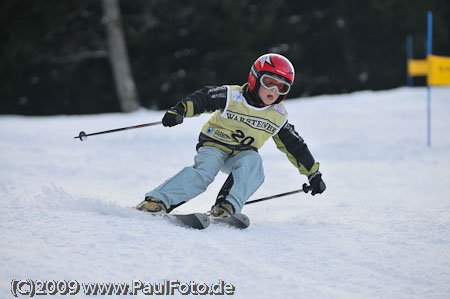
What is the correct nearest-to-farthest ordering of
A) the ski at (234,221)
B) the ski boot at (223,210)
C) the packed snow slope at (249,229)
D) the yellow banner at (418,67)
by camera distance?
1. the packed snow slope at (249,229)
2. the ski at (234,221)
3. the ski boot at (223,210)
4. the yellow banner at (418,67)

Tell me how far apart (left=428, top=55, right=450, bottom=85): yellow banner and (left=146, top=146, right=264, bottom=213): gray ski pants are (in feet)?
16.8

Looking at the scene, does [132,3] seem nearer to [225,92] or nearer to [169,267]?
[225,92]

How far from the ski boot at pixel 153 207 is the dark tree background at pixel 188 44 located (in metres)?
11.4

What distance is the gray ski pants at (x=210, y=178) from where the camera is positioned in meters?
3.43

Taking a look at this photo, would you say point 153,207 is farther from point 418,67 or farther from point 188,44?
point 188,44

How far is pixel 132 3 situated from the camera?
15289 millimetres

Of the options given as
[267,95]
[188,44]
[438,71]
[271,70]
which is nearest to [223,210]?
[267,95]

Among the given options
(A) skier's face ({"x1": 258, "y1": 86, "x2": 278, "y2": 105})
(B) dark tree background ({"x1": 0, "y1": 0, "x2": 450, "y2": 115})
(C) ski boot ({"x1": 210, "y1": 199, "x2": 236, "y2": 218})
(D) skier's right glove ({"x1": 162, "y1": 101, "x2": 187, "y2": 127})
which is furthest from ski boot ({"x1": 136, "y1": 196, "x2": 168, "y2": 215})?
(B) dark tree background ({"x1": 0, "y1": 0, "x2": 450, "y2": 115})

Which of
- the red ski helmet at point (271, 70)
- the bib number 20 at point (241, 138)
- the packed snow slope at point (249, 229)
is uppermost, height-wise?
the red ski helmet at point (271, 70)

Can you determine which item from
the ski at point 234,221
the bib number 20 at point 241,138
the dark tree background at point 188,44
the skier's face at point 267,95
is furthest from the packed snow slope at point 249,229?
the dark tree background at point 188,44

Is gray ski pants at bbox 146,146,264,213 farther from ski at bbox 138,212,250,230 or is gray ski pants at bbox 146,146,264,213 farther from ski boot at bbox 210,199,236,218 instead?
ski at bbox 138,212,250,230

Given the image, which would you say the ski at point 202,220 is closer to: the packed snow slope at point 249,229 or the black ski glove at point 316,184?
the packed snow slope at point 249,229

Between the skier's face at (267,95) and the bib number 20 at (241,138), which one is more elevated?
the skier's face at (267,95)

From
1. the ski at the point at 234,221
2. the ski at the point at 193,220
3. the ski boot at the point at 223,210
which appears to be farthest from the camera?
the ski boot at the point at 223,210
